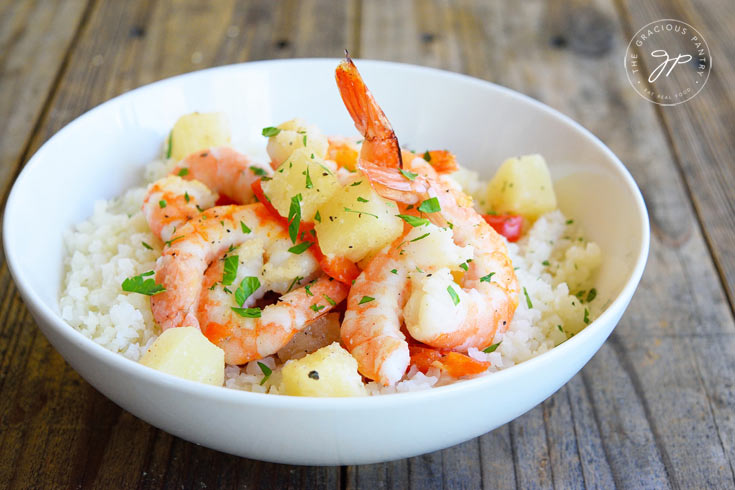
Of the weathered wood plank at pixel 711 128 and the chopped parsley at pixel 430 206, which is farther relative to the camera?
the weathered wood plank at pixel 711 128

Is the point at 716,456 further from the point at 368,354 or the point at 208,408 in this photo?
the point at 208,408

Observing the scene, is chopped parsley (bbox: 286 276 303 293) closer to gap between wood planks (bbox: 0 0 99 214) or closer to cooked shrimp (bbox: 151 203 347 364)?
cooked shrimp (bbox: 151 203 347 364)

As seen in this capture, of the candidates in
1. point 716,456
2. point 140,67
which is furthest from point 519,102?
point 140,67

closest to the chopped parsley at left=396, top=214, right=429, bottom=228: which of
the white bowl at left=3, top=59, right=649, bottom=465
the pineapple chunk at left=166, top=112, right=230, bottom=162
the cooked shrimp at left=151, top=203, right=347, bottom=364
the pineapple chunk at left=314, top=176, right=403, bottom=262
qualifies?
the pineapple chunk at left=314, top=176, right=403, bottom=262

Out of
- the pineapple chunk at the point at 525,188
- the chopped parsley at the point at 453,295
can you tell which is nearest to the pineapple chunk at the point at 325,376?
the chopped parsley at the point at 453,295

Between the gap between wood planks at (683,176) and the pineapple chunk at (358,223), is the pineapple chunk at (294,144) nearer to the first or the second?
the pineapple chunk at (358,223)

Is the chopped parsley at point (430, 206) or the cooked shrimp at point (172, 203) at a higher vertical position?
the chopped parsley at point (430, 206)

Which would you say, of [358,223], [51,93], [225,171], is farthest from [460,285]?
[51,93]

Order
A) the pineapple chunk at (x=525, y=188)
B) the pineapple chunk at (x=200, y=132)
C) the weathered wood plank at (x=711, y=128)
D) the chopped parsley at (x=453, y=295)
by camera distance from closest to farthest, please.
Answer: the chopped parsley at (x=453, y=295)
the pineapple chunk at (x=525, y=188)
the pineapple chunk at (x=200, y=132)
the weathered wood plank at (x=711, y=128)
